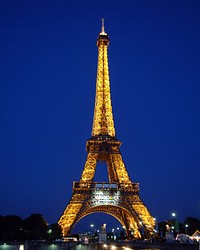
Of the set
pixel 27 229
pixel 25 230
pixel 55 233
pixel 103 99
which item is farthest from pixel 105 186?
pixel 103 99

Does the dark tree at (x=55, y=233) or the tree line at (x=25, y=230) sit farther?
the dark tree at (x=55, y=233)

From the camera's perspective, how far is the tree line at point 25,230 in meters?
50.7

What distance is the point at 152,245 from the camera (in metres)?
32.7

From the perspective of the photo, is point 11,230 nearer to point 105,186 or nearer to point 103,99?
point 105,186

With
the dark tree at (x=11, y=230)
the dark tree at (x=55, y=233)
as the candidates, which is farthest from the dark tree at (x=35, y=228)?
the dark tree at (x=11, y=230)

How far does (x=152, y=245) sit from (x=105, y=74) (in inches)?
1585

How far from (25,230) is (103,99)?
26404 mm

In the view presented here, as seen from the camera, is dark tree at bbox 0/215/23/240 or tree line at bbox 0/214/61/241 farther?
tree line at bbox 0/214/61/241

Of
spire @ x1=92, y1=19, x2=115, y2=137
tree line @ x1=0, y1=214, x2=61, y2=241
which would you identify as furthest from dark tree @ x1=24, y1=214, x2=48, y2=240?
spire @ x1=92, y1=19, x2=115, y2=137

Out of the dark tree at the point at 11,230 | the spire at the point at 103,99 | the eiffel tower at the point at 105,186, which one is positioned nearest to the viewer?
the dark tree at the point at 11,230

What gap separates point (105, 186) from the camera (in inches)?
2366

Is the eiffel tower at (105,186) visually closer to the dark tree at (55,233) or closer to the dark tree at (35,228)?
the dark tree at (55,233)

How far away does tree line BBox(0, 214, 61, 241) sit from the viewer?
50.7 m

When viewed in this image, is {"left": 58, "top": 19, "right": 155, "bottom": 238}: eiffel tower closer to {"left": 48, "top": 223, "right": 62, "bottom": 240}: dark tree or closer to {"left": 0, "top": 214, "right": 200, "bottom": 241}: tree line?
{"left": 48, "top": 223, "right": 62, "bottom": 240}: dark tree
